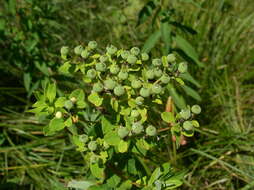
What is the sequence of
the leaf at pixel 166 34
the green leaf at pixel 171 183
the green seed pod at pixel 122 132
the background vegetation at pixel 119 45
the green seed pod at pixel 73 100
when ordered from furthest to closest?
the background vegetation at pixel 119 45 < the leaf at pixel 166 34 < the green leaf at pixel 171 183 < the green seed pod at pixel 73 100 < the green seed pod at pixel 122 132

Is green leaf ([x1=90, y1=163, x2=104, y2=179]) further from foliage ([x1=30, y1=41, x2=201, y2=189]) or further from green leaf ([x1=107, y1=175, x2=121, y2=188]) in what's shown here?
green leaf ([x1=107, y1=175, x2=121, y2=188])

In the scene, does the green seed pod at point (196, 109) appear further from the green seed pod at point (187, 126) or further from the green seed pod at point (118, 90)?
the green seed pod at point (118, 90)

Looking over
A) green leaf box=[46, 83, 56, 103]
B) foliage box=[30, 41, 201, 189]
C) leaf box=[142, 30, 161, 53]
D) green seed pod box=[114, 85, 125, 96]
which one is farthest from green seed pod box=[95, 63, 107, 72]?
leaf box=[142, 30, 161, 53]

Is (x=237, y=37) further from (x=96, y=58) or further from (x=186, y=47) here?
(x=96, y=58)

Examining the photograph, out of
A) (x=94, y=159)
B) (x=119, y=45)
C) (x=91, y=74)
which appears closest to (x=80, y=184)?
(x=94, y=159)

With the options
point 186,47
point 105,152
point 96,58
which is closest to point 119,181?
point 105,152

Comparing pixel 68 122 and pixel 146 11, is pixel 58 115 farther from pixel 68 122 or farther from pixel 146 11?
pixel 146 11

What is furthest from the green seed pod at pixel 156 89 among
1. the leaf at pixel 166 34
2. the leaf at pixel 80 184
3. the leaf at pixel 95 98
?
the leaf at pixel 166 34

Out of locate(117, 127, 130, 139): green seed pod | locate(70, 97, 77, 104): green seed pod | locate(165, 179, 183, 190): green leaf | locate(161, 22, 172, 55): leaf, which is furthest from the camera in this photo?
locate(161, 22, 172, 55): leaf
